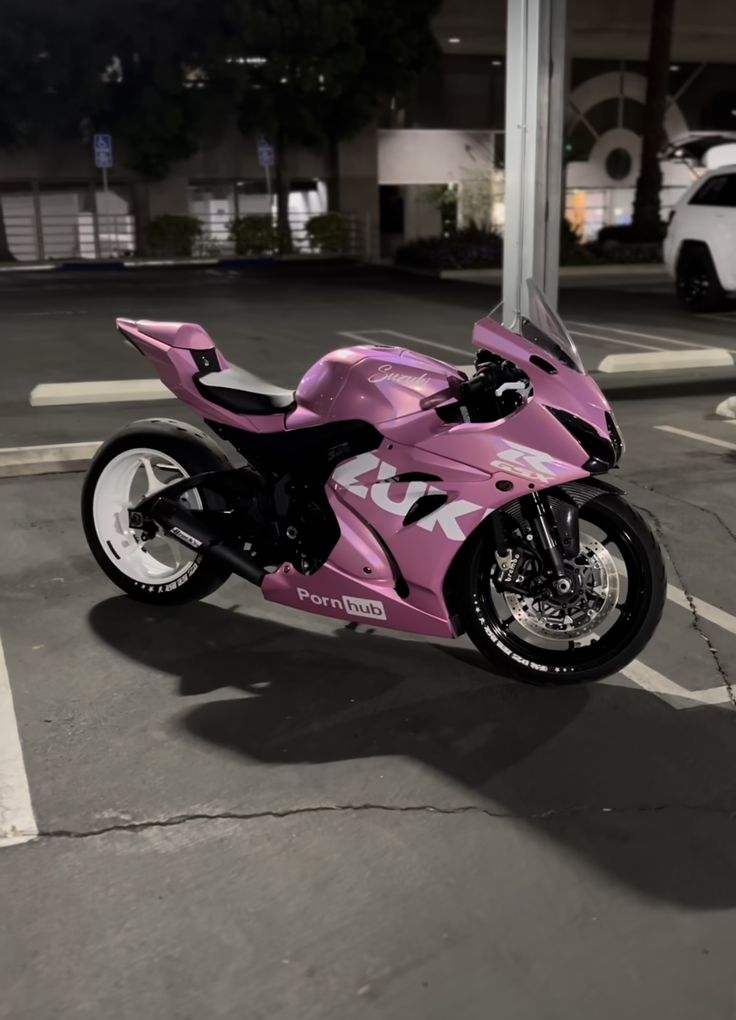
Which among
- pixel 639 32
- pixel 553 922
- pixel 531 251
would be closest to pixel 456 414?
pixel 553 922

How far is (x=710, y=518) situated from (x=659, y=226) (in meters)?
23.2

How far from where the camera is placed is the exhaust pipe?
435cm

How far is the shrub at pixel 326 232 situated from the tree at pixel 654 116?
27.5ft

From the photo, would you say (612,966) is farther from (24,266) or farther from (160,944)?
(24,266)

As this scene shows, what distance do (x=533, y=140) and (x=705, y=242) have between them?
765cm

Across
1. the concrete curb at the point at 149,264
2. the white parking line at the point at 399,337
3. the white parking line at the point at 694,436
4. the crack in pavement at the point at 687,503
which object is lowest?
the crack in pavement at the point at 687,503

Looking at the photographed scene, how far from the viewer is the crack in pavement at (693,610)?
409 centimetres

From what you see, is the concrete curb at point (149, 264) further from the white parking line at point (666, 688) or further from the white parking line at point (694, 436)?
the white parking line at point (666, 688)

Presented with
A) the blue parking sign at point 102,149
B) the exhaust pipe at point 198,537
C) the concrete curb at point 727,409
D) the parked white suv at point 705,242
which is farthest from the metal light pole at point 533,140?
the blue parking sign at point 102,149

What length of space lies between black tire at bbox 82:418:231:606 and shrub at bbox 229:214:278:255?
87.5 ft

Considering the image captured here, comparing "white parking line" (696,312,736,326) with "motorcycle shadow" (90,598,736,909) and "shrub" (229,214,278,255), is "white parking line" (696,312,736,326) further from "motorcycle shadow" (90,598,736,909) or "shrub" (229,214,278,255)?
"shrub" (229,214,278,255)

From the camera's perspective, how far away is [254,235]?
3039cm

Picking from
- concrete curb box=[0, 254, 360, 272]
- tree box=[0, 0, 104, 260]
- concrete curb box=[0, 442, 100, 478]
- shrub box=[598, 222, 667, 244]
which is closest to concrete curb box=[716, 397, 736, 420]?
concrete curb box=[0, 442, 100, 478]

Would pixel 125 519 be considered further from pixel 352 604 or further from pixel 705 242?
pixel 705 242
